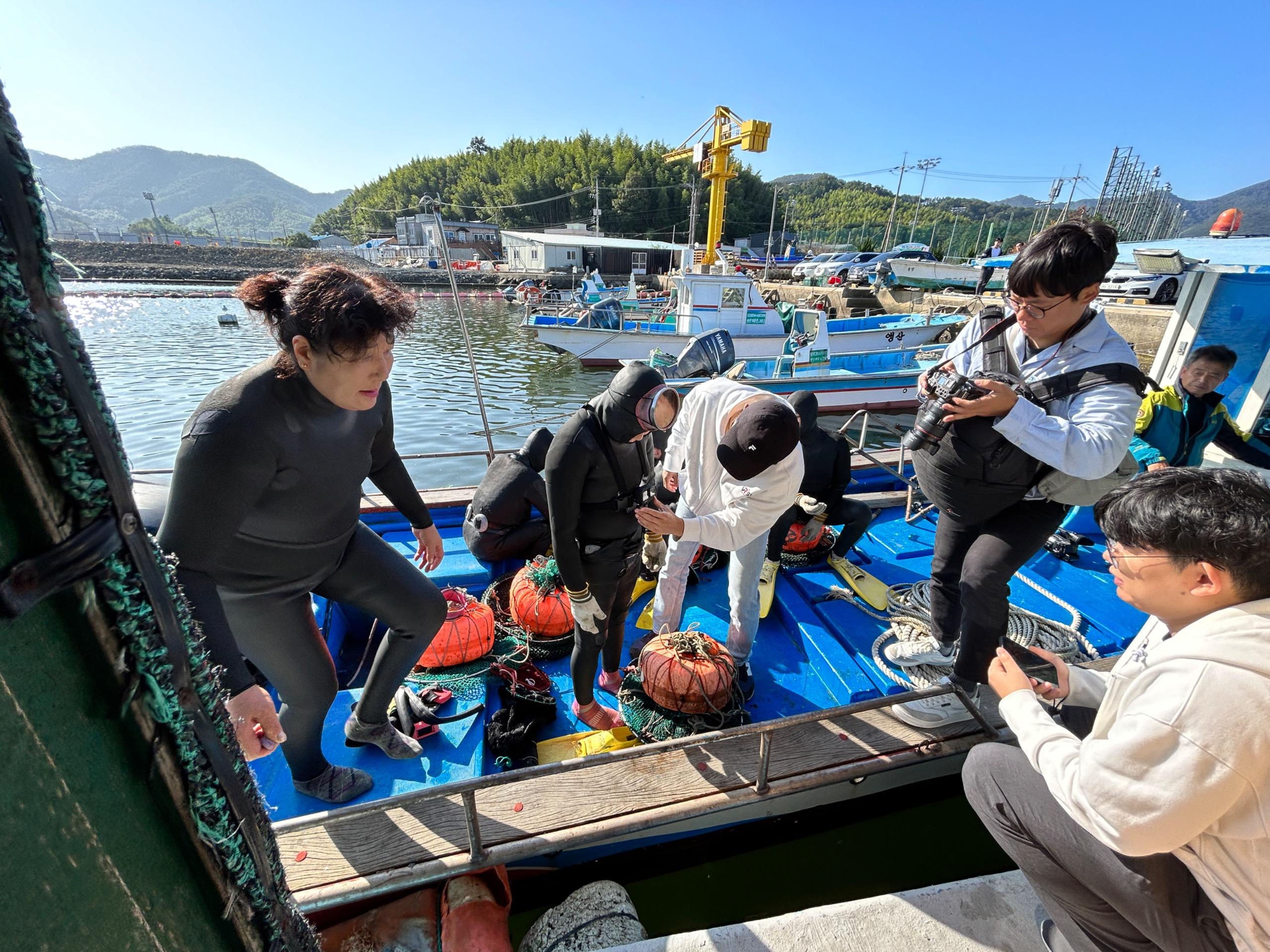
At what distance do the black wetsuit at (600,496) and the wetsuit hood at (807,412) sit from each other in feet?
6.47

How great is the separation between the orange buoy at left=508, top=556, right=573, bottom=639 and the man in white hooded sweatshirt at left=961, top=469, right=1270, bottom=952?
96.0 inches

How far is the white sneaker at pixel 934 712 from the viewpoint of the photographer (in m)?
2.77

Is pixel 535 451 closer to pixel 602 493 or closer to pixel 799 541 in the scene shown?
pixel 602 493

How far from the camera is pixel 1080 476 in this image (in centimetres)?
201

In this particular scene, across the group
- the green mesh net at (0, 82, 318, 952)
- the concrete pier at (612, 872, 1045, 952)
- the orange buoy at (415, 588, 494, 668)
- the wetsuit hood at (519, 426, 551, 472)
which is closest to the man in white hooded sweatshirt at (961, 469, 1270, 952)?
the concrete pier at (612, 872, 1045, 952)

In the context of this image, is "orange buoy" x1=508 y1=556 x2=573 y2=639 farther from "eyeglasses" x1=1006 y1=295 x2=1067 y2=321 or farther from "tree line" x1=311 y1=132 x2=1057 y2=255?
"tree line" x1=311 y1=132 x2=1057 y2=255

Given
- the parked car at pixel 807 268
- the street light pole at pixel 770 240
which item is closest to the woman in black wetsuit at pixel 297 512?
the street light pole at pixel 770 240

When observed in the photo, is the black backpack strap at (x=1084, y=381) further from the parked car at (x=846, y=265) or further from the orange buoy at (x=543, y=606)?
the parked car at (x=846, y=265)

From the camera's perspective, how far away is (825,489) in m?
4.43

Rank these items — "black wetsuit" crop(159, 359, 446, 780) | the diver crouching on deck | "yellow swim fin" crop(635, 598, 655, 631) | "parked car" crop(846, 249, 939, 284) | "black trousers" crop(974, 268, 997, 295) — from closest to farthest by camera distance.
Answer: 1. "black wetsuit" crop(159, 359, 446, 780)
2. the diver crouching on deck
3. "yellow swim fin" crop(635, 598, 655, 631)
4. "black trousers" crop(974, 268, 997, 295)
5. "parked car" crop(846, 249, 939, 284)

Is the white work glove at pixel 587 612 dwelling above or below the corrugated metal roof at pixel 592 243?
below

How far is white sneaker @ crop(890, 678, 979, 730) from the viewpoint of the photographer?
2.77m

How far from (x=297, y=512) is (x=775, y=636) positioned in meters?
3.06

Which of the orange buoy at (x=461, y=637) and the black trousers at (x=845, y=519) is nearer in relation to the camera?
the orange buoy at (x=461, y=637)
